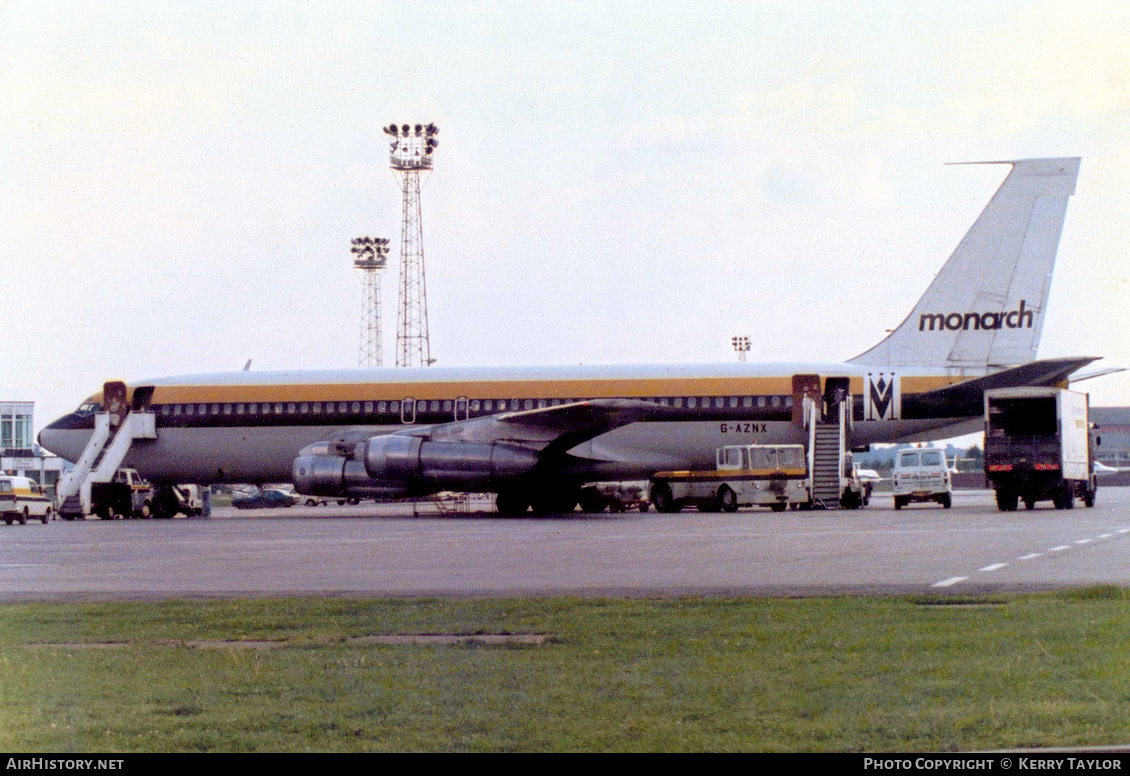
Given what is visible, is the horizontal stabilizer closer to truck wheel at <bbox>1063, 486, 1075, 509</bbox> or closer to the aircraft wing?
truck wheel at <bbox>1063, 486, 1075, 509</bbox>

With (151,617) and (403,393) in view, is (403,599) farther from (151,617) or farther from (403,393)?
(403,393)

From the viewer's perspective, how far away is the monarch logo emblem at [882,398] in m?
35.3

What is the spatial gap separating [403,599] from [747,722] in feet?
20.1

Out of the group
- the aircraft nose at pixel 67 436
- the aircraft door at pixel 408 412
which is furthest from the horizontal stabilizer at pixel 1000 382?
the aircraft nose at pixel 67 436

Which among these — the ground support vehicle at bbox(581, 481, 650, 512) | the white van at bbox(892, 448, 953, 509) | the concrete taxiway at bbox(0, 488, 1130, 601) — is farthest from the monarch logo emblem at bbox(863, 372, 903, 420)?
the concrete taxiway at bbox(0, 488, 1130, 601)

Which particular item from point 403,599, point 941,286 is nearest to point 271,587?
point 403,599

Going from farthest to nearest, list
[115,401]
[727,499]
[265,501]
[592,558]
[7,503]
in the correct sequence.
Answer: [265,501] → [115,401] → [7,503] → [727,499] → [592,558]

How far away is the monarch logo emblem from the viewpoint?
35.3 meters

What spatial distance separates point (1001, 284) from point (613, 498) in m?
12.6

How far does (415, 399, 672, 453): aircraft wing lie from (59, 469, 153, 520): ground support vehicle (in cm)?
931

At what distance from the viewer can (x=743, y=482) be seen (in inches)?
1350

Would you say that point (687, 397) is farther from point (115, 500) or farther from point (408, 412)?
point (115, 500)

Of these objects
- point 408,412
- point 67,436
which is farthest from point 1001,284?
point 67,436
